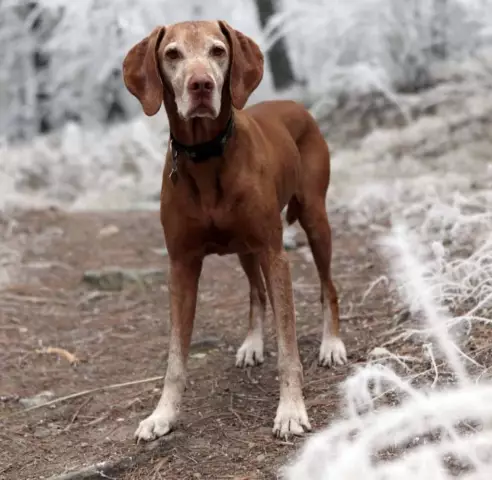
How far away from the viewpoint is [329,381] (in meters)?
3.79

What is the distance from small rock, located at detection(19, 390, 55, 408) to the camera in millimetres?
3969

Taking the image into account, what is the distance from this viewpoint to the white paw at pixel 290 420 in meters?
3.23

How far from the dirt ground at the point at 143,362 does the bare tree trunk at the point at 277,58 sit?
3.26 meters

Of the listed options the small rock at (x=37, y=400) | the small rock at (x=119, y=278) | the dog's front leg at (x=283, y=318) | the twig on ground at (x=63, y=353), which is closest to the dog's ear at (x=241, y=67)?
the dog's front leg at (x=283, y=318)

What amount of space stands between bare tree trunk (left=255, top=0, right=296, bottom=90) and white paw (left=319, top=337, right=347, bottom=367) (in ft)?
20.6

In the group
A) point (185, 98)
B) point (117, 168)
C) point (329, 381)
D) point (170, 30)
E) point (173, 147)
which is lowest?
point (117, 168)

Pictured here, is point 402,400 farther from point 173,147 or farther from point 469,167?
point 469,167

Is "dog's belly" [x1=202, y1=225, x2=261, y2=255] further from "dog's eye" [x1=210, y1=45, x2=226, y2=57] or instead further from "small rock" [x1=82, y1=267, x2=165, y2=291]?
"small rock" [x1=82, y1=267, x2=165, y2=291]

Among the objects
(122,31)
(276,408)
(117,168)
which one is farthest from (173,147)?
(122,31)

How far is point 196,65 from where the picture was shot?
3.07 meters

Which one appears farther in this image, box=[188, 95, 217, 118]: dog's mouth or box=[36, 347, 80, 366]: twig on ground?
box=[36, 347, 80, 366]: twig on ground

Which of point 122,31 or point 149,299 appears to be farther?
point 122,31

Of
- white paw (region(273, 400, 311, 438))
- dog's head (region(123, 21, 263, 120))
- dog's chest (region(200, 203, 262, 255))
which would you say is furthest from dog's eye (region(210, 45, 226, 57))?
white paw (region(273, 400, 311, 438))

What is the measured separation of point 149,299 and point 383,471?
3.64 meters
